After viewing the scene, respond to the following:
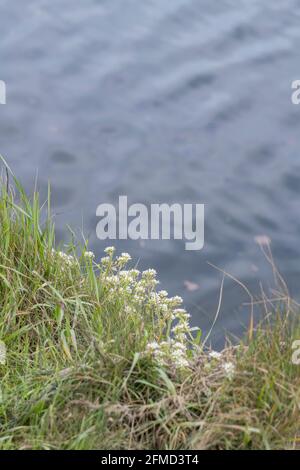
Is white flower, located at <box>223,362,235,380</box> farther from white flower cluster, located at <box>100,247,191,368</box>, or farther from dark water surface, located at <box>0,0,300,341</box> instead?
dark water surface, located at <box>0,0,300,341</box>

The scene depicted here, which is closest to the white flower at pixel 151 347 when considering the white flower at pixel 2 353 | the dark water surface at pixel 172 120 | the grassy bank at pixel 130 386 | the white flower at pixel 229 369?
the grassy bank at pixel 130 386

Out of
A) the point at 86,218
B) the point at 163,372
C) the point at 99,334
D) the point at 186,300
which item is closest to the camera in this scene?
the point at 163,372

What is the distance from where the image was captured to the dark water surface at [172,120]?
6.99 m

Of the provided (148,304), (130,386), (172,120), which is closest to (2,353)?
(130,386)

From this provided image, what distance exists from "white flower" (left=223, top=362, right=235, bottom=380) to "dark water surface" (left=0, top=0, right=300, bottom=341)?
223 cm

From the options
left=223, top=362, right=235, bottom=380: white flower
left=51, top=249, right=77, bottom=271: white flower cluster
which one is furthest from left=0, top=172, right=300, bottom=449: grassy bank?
left=51, top=249, right=77, bottom=271: white flower cluster

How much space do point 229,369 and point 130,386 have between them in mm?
426

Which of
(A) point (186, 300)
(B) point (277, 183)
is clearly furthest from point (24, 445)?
(B) point (277, 183)

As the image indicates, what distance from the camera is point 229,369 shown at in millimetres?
3775

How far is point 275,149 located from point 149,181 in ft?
3.90

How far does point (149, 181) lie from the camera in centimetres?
751

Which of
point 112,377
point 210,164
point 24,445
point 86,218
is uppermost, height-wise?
point 210,164

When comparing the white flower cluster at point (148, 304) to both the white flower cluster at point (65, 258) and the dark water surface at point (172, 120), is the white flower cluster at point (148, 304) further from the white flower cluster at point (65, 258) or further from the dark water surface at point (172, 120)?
the dark water surface at point (172, 120)

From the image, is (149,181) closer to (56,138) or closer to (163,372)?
(56,138)
